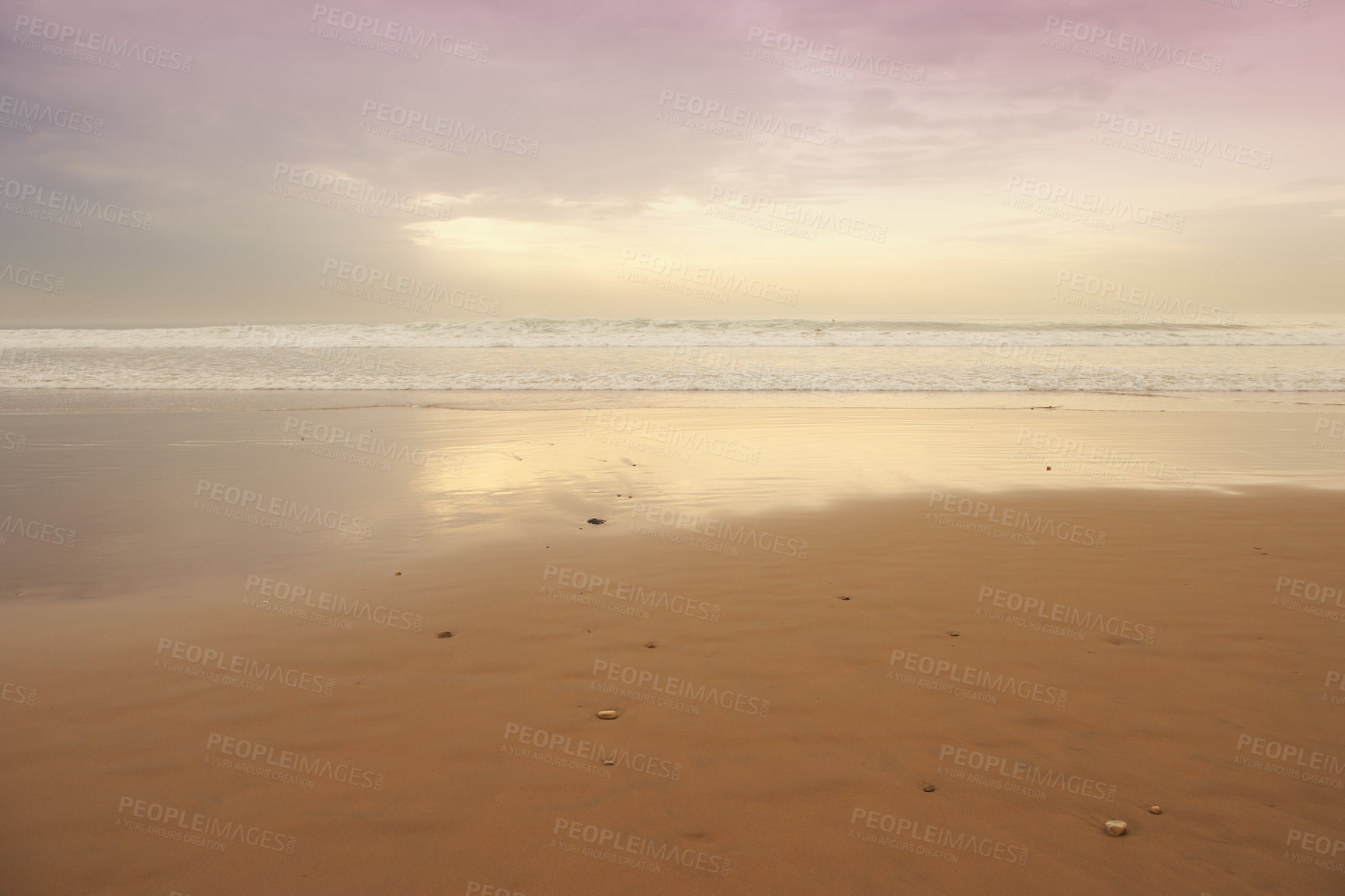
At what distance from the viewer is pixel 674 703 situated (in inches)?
159

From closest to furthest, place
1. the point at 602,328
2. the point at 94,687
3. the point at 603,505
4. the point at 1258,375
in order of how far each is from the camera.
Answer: the point at 94,687, the point at 603,505, the point at 1258,375, the point at 602,328

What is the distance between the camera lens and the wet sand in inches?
114

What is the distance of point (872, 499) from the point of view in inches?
328

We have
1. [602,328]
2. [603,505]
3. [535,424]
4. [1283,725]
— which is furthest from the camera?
[602,328]

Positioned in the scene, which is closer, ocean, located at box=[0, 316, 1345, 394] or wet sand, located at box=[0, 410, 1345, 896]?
wet sand, located at box=[0, 410, 1345, 896]

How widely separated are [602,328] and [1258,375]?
3551 cm

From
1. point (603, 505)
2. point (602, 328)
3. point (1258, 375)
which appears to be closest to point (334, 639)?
point (603, 505)

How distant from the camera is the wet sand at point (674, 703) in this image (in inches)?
114

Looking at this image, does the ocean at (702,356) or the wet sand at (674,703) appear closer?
the wet sand at (674,703)

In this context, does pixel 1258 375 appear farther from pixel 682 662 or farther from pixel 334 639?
pixel 334 639

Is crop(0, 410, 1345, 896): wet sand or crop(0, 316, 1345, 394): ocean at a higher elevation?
crop(0, 316, 1345, 394): ocean

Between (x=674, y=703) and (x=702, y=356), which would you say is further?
(x=702, y=356)

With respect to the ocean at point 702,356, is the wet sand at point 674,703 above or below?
below

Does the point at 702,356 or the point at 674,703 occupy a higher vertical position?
the point at 702,356
